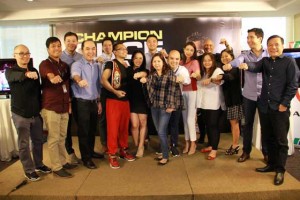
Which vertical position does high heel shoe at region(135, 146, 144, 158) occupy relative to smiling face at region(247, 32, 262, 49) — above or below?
below

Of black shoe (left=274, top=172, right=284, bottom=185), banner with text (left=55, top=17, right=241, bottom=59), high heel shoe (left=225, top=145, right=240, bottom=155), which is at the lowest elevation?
black shoe (left=274, top=172, right=284, bottom=185)

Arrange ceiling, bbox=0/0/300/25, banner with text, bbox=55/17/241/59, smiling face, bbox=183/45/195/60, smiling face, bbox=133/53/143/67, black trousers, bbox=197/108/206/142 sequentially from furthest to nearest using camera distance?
1. banner with text, bbox=55/17/241/59
2. ceiling, bbox=0/0/300/25
3. black trousers, bbox=197/108/206/142
4. smiling face, bbox=183/45/195/60
5. smiling face, bbox=133/53/143/67

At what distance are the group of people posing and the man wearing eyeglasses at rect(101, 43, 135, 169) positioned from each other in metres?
0.01

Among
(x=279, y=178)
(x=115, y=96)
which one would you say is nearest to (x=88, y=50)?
(x=115, y=96)

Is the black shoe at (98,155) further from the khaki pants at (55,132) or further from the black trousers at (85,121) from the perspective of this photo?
the khaki pants at (55,132)

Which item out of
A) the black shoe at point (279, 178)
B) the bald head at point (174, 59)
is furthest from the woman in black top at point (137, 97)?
the black shoe at point (279, 178)

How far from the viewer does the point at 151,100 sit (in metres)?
3.26

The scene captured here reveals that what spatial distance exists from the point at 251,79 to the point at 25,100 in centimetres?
247

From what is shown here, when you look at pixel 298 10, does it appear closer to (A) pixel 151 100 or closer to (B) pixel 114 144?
(A) pixel 151 100

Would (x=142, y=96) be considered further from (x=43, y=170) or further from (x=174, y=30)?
(x=174, y=30)

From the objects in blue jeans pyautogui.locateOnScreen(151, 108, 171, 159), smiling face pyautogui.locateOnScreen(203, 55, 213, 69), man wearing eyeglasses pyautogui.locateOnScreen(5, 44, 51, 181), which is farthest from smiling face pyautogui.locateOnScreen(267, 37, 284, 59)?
man wearing eyeglasses pyautogui.locateOnScreen(5, 44, 51, 181)

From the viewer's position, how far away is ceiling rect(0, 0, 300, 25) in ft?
17.0

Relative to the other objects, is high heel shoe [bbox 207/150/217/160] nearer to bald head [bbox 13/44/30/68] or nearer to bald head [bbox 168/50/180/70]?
bald head [bbox 168/50/180/70]

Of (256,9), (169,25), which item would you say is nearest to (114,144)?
(169,25)
